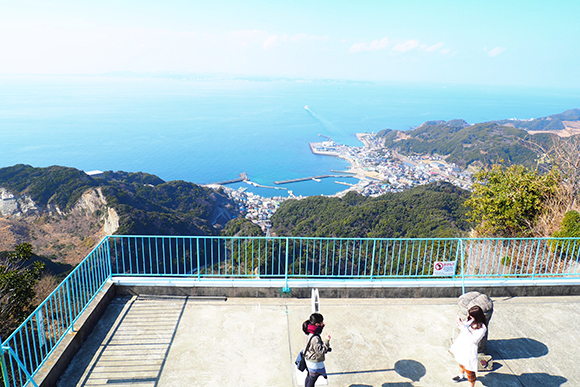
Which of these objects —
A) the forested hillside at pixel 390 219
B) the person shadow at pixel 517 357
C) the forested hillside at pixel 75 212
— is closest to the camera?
the person shadow at pixel 517 357

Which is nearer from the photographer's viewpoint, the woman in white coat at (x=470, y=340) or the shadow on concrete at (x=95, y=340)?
the woman in white coat at (x=470, y=340)

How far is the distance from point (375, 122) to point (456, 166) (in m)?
68.5

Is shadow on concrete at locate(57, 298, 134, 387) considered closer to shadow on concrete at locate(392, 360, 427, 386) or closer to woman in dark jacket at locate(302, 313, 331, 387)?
woman in dark jacket at locate(302, 313, 331, 387)

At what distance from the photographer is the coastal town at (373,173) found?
193ft

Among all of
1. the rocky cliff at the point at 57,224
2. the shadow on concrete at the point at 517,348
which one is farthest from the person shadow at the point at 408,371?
the rocky cliff at the point at 57,224

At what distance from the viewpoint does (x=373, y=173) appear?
83812mm

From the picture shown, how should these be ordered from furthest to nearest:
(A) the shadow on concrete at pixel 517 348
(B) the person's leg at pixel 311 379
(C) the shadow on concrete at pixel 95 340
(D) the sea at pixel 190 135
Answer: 1. (D) the sea at pixel 190 135
2. (A) the shadow on concrete at pixel 517 348
3. (C) the shadow on concrete at pixel 95 340
4. (B) the person's leg at pixel 311 379

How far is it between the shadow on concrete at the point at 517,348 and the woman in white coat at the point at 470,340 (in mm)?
1104

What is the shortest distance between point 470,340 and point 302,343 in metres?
2.13

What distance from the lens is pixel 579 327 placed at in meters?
5.48

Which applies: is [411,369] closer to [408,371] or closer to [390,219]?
[408,371]

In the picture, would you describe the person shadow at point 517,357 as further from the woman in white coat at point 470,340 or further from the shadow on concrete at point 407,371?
the shadow on concrete at point 407,371

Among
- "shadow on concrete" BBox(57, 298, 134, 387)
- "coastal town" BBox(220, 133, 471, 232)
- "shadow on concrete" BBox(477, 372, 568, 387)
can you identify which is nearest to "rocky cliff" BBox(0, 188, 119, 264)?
"coastal town" BBox(220, 133, 471, 232)

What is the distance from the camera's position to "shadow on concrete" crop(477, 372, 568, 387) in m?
4.32
